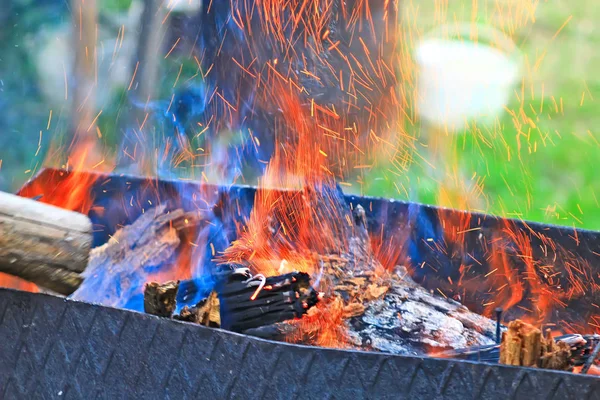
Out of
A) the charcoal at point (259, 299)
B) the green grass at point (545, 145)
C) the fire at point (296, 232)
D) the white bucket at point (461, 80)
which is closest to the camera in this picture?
the charcoal at point (259, 299)

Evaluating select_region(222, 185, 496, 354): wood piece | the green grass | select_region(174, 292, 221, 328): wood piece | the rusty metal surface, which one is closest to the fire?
select_region(222, 185, 496, 354): wood piece

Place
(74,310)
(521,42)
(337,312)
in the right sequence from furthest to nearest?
(521,42) → (337,312) → (74,310)

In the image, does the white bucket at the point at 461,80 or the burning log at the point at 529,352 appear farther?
the white bucket at the point at 461,80

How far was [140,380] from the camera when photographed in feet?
5.94

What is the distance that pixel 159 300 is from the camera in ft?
5.94

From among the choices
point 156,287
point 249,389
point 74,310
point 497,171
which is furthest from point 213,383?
point 497,171

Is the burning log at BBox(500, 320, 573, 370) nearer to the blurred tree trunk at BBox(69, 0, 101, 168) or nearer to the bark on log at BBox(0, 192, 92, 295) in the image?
the bark on log at BBox(0, 192, 92, 295)

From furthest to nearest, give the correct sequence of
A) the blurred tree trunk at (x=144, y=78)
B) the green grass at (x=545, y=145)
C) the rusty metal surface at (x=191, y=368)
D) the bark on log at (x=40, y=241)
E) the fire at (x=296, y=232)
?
A: the green grass at (x=545, y=145), the blurred tree trunk at (x=144, y=78), the fire at (x=296, y=232), the bark on log at (x=40, y=241), the rusty metal surface at (x=191, y=368)

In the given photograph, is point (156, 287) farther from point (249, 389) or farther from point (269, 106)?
point (269, 106)

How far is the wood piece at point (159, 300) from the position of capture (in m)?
1.81

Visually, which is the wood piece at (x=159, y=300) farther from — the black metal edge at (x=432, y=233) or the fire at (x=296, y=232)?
the black metal edge at (x=432, y=233)

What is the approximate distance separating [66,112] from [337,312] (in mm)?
3308

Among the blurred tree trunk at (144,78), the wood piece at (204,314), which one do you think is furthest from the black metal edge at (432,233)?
the blurred tree trunk at (144,78)

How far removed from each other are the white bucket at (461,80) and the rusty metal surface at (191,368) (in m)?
3.80
